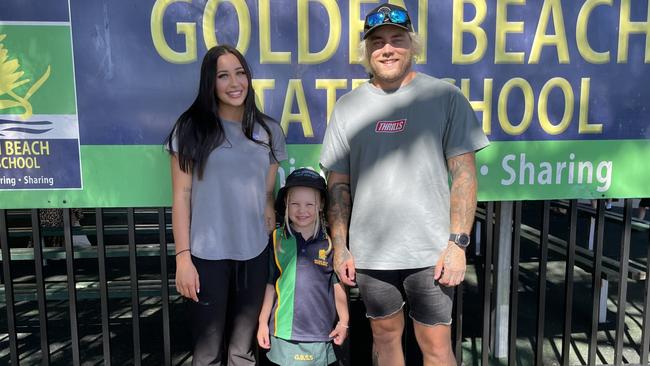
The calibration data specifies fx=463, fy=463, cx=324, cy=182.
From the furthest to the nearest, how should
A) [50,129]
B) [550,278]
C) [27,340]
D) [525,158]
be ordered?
[550,278] < [27,340] < [525,158] < [50,129]

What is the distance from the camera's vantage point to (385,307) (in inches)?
82.3

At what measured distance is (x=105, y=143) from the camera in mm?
2521

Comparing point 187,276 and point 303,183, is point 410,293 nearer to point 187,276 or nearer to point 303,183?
point 303,183

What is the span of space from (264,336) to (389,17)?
1520mm

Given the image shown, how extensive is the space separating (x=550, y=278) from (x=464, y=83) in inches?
135

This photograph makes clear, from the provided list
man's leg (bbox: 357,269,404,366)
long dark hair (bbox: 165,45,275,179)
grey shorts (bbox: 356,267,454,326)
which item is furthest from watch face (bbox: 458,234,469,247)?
long dark hair (bbox: 165,45,275,179)

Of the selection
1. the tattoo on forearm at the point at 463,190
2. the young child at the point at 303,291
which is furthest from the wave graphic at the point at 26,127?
the tattoo on forearm at the point at 463,190

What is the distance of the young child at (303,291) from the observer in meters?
2.12

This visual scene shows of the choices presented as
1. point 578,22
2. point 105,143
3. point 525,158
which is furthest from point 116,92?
point 578,22

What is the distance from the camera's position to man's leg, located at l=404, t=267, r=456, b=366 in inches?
80.0

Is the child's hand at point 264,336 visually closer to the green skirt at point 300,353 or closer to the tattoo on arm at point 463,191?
the green skirt at point 300,353

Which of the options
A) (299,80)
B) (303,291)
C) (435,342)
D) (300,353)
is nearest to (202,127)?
(299,80)

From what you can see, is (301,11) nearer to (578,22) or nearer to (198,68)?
(198,68)

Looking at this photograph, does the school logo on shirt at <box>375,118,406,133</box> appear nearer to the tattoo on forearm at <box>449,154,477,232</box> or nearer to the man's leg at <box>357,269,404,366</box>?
the tattoo on forearm at <box>449,154,477,232</box>
